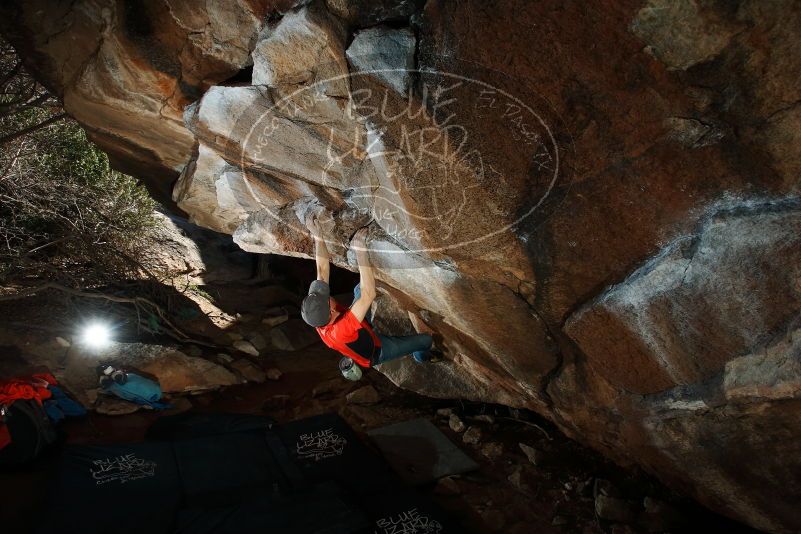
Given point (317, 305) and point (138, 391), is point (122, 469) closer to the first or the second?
point (138, 391)

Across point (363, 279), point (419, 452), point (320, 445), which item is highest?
point (363, 279)

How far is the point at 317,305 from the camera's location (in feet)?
12.1

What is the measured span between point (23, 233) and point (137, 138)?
2.81m

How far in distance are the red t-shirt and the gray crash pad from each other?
1328mm

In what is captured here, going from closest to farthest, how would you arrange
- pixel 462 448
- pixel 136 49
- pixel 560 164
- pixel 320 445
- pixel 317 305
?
1. pixel 560 164
2. pixel 317 305
3. pixel 136 49
4. pixel 320 445
5. pixel 462 448

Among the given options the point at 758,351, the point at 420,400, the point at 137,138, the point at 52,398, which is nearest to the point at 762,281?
the point at 758,351

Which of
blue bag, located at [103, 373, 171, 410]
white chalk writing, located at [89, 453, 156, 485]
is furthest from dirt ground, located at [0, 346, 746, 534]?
white chalk writing, located at [89, 453, 156, 485]

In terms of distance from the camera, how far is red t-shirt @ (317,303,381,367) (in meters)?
4.00

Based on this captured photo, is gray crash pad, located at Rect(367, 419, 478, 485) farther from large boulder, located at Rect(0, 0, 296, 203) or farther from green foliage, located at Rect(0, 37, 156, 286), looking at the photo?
green foliage, located at Rect(0, 37, 156, 286)

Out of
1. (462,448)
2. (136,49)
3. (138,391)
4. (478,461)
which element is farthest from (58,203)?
(478,461)

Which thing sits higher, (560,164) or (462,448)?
(560,164)

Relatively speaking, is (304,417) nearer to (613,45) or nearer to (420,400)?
(420,400)

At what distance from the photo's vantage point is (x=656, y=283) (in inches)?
104

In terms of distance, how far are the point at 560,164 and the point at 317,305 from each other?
2087mm
